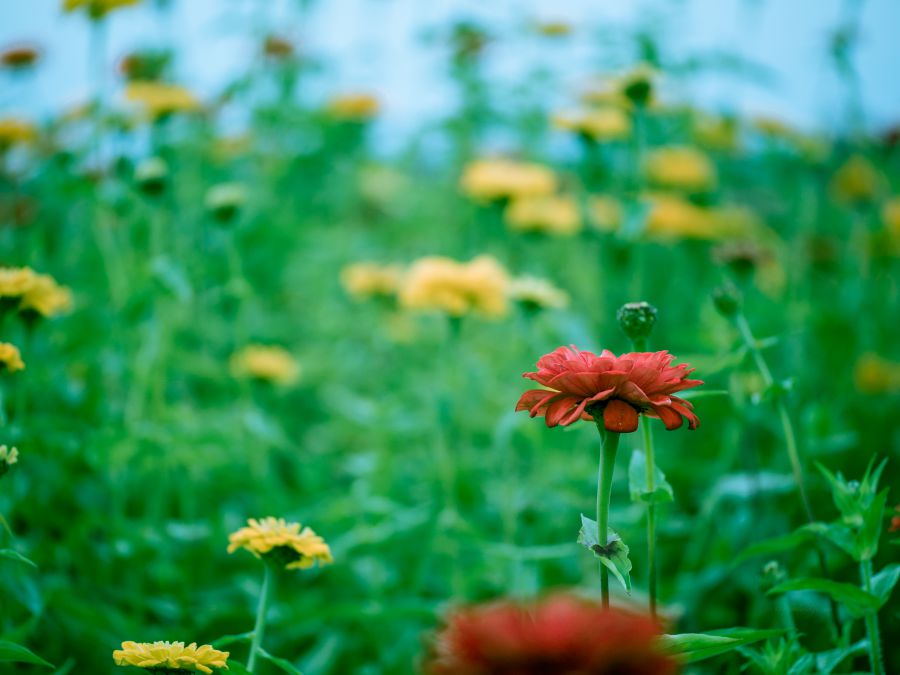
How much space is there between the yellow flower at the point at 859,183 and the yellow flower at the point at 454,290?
216 centimetres

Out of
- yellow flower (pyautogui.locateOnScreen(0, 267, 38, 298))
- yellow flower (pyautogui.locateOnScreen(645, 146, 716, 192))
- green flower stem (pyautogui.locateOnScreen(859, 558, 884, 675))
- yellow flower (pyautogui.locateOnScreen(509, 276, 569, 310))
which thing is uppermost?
yellow flower (pyautogui.locateOnScreen(645, 146, 716, 192))

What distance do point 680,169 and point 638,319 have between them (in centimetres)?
216

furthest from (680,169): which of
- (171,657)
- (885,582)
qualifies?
(171,657)

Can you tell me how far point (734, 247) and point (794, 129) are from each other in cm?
207

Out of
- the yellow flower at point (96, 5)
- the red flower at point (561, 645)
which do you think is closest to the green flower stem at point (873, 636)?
the red flower at point (561, 645)

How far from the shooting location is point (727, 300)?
1228 mm

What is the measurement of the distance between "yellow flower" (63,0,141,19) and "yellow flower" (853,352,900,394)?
245 centimetres

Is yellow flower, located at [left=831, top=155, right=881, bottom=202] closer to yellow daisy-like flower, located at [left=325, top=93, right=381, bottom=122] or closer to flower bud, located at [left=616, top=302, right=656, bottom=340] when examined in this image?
yellow daisy-like flower, located at [left=325, top=93, right=381, bottom=122]

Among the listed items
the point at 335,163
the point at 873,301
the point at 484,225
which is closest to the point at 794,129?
the point at 873,301

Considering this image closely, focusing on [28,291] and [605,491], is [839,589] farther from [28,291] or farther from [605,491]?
[28,291]

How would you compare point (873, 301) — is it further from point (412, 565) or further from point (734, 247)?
point (412, 565)

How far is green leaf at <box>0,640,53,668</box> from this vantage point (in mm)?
887

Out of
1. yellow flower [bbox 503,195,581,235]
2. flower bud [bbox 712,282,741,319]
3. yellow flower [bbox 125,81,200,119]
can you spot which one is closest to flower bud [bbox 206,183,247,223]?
yellow flower [bbox 125,81,200,119]

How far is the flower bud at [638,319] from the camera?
3.67ft
